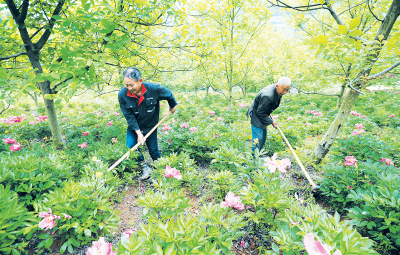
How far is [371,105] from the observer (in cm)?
839

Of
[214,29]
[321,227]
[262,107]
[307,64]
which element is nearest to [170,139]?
[262,107]

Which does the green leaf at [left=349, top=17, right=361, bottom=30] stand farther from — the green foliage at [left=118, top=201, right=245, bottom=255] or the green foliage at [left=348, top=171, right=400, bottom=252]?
the green foliage at [left=348, top=171, right=400, bottom=252]

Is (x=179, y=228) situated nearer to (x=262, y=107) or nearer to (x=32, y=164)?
(x=32, y=164)

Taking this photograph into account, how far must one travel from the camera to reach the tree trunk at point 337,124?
3266mm

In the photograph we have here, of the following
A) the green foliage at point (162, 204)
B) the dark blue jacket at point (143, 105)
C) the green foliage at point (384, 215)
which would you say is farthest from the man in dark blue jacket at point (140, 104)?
the green foliage at point (384, 215)

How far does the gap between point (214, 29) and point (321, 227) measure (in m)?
8.57

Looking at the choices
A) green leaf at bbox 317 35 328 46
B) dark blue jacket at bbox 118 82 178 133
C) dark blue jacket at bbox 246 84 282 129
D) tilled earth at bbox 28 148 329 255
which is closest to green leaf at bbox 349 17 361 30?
green leaf at bbox 317 35 328 46

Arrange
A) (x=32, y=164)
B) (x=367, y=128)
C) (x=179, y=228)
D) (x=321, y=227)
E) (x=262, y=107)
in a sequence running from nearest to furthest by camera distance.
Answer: (x=179, y=228) → (x=321, y=227) → (x=32, y=164) → (x=262, y=107) → (x=367, y=128)

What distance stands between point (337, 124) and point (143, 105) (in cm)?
388


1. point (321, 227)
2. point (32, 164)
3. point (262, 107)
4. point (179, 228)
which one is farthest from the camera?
point (262, 107)

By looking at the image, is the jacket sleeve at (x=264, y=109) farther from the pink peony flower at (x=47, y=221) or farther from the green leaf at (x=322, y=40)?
the pink peony flower at (x=47, y=221)

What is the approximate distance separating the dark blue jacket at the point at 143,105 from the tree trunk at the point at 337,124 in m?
3.41

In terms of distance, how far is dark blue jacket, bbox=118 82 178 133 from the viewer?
2.97 meters

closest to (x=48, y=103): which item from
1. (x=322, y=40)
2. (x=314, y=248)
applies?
(x=322, y=40)
